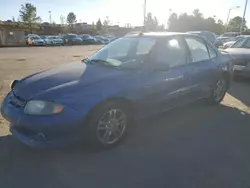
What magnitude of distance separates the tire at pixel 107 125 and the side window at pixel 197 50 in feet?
6.37

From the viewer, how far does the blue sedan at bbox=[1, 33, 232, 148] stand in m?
3.30

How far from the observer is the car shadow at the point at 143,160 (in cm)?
308

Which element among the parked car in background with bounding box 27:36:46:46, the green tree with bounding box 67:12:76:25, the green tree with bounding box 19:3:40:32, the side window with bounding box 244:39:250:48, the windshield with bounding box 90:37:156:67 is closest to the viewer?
the windshield with bounding box 90:37:156:67

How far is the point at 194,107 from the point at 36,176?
3747 millimetres

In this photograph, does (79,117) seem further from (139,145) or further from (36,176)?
(139,145)

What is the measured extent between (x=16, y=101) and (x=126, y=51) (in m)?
2.00

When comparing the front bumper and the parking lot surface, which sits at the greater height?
the front bumper

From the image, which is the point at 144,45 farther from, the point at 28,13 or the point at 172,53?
the point at 28,13

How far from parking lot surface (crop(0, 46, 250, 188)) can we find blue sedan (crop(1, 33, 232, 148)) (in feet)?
0.94

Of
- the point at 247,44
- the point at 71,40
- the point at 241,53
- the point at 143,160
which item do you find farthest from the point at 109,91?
the point at 71,40

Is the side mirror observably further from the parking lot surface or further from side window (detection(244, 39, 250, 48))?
side window (detection(244, 39, 250, 48))

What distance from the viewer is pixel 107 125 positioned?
12.1 feet

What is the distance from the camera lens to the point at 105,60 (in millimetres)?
4473

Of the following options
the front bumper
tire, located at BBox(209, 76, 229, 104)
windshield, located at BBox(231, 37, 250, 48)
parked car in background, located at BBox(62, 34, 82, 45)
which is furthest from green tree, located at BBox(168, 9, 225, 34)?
the front bumper
